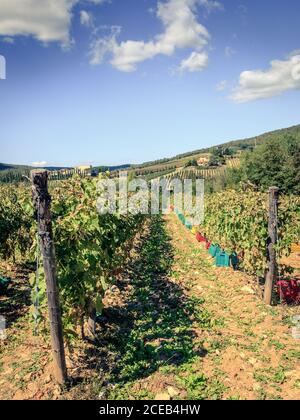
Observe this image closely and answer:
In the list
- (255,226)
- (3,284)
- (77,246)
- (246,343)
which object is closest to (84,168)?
(77,246)

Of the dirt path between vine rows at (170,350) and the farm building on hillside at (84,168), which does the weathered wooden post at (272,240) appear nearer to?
the dirt path between vine rows at (170,350)

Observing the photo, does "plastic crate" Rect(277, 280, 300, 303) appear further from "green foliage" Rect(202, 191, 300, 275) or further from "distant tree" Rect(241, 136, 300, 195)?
"distant tree" Rect(241, 136, 300, 195)

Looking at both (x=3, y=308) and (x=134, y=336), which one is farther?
(x=3, y=308)

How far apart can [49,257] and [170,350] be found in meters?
3.16

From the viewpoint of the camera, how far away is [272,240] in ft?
28.9

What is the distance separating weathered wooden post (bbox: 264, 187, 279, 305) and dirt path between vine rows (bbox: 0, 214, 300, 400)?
0.54 m

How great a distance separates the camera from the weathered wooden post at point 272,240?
28.8 feet

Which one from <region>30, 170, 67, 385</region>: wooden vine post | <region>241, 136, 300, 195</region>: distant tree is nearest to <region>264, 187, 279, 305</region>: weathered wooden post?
<region>30, 170, 67, 385</region>: wooden vine post

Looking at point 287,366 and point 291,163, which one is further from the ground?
point 291,163

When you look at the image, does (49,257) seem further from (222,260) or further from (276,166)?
(276,166)

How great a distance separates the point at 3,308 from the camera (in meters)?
8.62

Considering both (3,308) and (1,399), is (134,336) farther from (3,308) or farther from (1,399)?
(3,308)
